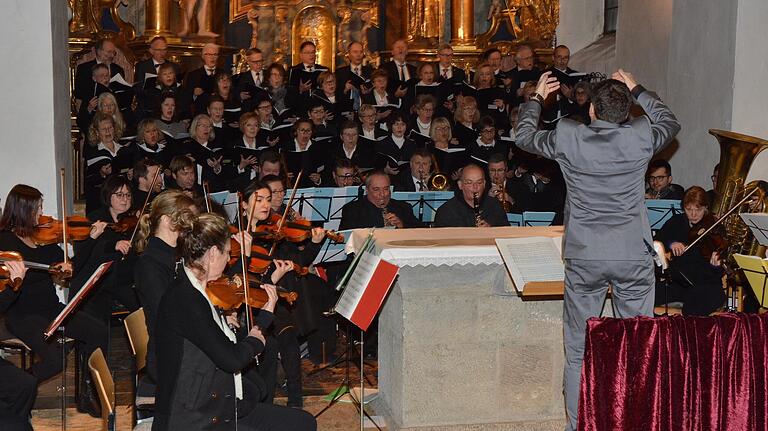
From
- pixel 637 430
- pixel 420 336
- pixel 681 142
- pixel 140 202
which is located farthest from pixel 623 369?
pixel 681 142

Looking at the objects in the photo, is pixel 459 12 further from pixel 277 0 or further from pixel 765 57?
pixel 765 57

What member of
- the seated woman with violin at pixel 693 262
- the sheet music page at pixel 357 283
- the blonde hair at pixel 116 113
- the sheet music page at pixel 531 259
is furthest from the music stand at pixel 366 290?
the blonde hair at pixel 116 113

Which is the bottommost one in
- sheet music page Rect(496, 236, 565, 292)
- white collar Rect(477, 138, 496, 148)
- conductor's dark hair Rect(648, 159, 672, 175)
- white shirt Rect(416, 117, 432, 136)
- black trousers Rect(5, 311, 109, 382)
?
black trousers Rect(5, 311, 109, 382)

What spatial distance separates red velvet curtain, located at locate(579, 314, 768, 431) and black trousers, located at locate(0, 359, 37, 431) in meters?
2.60

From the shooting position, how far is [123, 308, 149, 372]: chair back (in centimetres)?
473

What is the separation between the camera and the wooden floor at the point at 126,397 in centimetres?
583

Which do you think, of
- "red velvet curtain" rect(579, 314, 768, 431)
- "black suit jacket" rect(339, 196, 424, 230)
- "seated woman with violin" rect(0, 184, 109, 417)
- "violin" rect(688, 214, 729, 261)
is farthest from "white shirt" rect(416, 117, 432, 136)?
"red velvet curtain" rect(579, 314, 768, 431)

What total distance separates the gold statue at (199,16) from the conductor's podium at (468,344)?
882cm

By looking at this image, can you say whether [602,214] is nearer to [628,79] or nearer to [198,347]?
[628,79]

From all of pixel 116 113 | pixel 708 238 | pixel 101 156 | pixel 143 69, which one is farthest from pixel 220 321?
pixel 143 69

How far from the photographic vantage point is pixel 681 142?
9.70 m

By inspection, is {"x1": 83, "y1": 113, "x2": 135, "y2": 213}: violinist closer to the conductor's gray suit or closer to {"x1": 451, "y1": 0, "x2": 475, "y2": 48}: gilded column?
the conductor's gray suit

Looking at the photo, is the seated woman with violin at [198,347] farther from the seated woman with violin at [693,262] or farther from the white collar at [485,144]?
the white collar at [485,144]

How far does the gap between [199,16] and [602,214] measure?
9964mm
